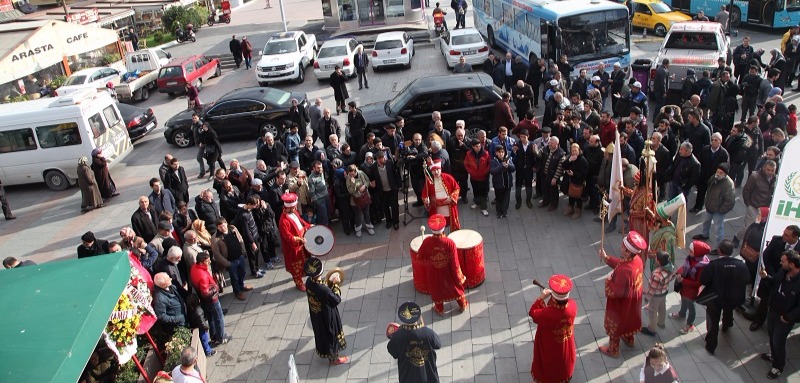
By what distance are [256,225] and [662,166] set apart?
691cm

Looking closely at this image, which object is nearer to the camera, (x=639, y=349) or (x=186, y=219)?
(x=639, y=349)

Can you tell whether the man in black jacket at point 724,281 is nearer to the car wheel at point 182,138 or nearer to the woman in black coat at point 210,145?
the woman in black coat at point 210,145

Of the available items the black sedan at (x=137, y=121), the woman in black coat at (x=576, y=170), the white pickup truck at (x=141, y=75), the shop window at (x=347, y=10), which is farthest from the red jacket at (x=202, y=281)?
the shop window at (x=347, y=10)

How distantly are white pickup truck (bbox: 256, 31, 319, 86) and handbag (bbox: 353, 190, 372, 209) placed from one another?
1239 centimetres

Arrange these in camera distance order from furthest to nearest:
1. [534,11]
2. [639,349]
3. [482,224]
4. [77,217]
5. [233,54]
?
1. [233,54]
2. [534,11]
3. [77,217]
4. [482,224]
5. [639,349]

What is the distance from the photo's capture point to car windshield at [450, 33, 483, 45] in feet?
70.6

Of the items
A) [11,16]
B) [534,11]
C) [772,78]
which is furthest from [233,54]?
[772,78]

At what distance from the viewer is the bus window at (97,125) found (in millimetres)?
14586

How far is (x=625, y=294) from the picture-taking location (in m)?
6.81

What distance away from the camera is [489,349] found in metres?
7.77

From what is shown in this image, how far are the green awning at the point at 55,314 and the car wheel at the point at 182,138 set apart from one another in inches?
433

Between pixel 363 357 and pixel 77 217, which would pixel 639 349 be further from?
pixel 77 217

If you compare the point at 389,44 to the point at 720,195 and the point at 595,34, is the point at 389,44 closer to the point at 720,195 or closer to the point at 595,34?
the point at 595,34

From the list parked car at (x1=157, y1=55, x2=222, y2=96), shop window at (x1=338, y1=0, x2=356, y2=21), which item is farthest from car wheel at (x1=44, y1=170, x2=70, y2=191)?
shop window at (x1=338, y1=0, x2=356, y2=21)
